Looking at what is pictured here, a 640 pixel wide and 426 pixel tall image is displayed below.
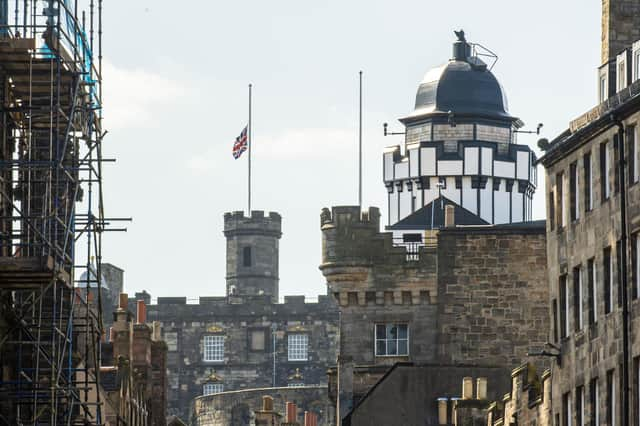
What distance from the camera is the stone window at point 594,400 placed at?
5256cm

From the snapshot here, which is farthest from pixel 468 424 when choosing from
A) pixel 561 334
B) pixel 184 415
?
pixel 184 415

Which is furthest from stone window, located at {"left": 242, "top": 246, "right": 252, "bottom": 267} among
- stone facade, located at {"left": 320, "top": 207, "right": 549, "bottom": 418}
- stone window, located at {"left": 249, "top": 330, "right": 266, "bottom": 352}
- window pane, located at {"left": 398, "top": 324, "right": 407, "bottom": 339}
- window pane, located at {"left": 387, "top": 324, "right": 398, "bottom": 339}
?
window pane, located at {"left": 398, "top": 324, "right": 407, "bottom": 339}

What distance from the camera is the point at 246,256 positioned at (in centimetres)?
17038

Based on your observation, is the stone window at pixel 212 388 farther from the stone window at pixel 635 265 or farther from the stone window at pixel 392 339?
the stone window at pixel 635 265

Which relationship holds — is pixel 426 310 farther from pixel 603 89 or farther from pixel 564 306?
pixel 603 89

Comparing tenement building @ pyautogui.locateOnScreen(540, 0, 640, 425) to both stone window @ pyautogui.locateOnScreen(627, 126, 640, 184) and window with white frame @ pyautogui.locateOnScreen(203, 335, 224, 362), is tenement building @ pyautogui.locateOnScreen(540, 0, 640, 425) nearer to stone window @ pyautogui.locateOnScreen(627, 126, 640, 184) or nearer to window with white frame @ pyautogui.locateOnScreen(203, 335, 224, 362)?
stone window @ pyautogui.locateOnScreen(627, 126, 640, 184)

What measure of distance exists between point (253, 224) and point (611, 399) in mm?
119695

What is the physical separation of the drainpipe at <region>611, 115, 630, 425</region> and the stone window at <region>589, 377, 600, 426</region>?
2027mm

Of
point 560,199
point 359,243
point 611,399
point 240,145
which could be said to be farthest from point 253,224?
point 611,399

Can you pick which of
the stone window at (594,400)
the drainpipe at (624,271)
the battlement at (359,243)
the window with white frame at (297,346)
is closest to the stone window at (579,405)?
the stone window at (594,400)

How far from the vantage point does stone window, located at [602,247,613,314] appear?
51.8 meters

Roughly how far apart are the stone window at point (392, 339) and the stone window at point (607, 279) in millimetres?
37251

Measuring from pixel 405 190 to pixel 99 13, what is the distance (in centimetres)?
7513

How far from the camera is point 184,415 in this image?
514 ft
